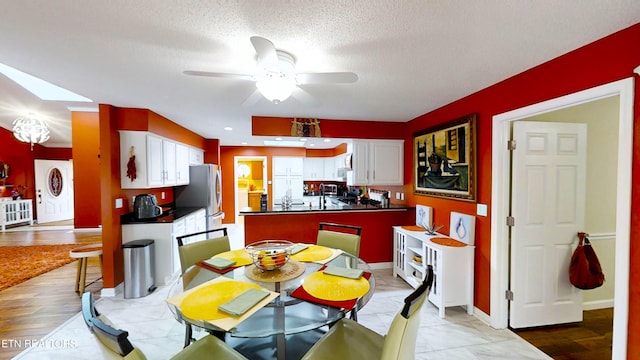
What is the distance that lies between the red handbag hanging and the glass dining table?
208 centimetres

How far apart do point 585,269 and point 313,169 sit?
6128 mm

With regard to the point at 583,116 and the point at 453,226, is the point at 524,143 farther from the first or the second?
the point at 453,226

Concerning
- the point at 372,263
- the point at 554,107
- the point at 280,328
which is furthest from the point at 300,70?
the point at 372,263

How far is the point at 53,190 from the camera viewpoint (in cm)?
742

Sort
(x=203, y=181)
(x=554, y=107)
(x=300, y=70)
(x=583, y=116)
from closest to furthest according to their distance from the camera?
1. (x=554, y=107)
2. (x=300, y=70)
3. (x=583, y=116)
4. (x=203, y=181)

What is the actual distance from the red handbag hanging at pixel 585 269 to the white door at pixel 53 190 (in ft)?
37.3

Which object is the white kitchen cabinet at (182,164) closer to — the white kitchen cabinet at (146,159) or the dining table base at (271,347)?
the white kitchen cabinet at (146,159)

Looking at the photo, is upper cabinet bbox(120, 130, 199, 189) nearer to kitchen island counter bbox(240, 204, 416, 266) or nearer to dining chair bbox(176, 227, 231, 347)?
kitchen island counter bbox(240, 204, 416, 266)

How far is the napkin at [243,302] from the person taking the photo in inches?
49.9

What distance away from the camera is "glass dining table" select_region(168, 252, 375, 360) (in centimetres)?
122

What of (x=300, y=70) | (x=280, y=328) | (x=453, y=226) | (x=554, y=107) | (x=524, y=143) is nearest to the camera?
(x=280, y=328)

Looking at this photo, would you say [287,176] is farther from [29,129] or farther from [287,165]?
[29,129]

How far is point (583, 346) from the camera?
2.15 m

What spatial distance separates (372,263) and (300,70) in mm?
3125
